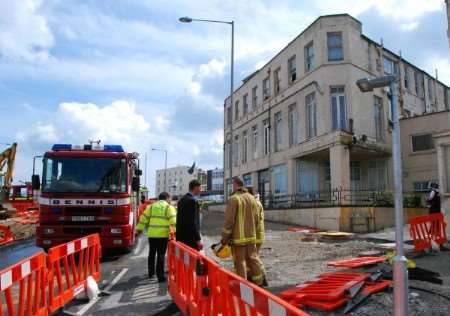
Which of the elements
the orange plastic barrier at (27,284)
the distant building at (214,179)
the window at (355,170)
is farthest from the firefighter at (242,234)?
the distant building at (214,179)

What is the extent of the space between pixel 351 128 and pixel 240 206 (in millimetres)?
16539

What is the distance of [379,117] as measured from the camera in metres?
24.1

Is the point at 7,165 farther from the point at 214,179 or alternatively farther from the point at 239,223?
the point at 214,179

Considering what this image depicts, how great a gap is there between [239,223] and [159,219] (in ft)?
8.16

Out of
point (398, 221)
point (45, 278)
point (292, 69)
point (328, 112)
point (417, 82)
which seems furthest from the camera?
point (417, 82)

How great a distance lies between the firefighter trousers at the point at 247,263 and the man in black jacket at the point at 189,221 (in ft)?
3.73

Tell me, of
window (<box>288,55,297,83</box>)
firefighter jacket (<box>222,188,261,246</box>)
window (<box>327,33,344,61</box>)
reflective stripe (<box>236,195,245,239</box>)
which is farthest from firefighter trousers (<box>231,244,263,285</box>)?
window (<box>288,55,297,83</box>)

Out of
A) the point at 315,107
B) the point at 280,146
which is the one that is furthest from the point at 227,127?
the point at 315,107

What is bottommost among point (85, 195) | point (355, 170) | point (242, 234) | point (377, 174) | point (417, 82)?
point (242, 234)

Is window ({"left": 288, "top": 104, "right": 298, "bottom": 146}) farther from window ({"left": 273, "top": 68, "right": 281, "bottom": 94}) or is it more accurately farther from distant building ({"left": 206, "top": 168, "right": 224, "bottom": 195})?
distant building ({"left": 206, "top": 168, "right": 224, "bottom": 195})

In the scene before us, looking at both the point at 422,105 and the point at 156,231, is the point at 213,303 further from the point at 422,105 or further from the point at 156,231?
the point at 422,105

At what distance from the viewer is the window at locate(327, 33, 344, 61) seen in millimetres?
23062

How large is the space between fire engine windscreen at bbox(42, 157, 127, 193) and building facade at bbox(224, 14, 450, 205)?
993 centimetres

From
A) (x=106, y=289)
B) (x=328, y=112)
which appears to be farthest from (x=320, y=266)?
(x=328, y=112)
